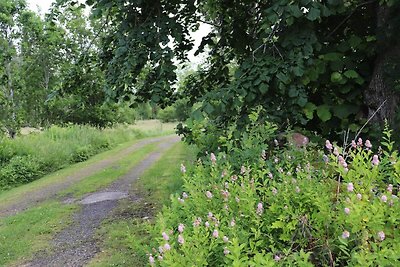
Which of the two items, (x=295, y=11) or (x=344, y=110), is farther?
(x=344, y=110)

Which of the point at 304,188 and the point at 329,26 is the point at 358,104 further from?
the point at 304,188

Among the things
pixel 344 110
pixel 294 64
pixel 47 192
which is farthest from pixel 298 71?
pixel 47 192

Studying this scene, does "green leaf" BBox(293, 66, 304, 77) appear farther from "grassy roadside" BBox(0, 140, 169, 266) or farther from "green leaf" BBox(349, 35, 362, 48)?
"grassy roadside" BBox(0, 140, 169, 266)

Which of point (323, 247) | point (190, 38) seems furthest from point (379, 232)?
point (190, 38)

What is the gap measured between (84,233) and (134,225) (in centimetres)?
75

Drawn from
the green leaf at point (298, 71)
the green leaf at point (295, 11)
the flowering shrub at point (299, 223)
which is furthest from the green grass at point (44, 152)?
the flowering shrub at point (299, 223)

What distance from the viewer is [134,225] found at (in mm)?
5840

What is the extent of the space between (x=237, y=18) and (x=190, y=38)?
2.53 ft

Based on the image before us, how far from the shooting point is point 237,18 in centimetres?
587

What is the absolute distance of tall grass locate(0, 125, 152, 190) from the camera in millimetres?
11281

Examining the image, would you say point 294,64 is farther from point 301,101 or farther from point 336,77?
point 336,77

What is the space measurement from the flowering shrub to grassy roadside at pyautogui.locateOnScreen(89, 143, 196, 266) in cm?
60

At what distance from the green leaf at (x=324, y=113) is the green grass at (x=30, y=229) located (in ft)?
13.2

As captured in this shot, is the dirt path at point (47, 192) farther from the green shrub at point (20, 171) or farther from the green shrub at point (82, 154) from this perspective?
the green shrub at point (82, 154)
